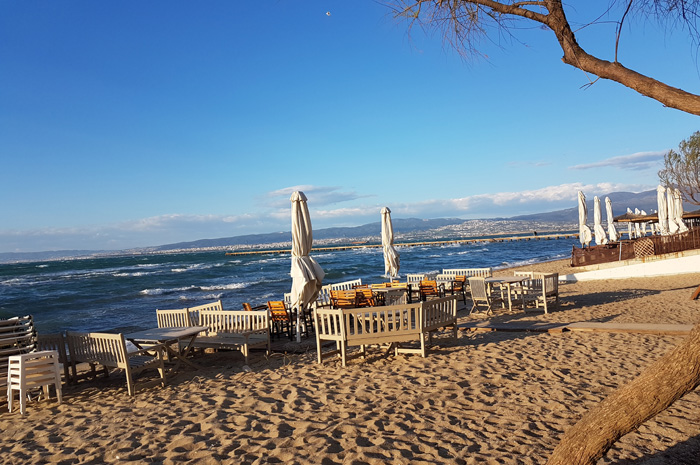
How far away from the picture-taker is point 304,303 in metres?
8.23

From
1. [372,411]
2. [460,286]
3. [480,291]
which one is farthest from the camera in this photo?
[460,286]

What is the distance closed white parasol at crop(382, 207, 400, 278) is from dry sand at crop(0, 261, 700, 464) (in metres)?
5.68

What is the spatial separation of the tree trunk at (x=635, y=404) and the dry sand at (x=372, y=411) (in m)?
1.69

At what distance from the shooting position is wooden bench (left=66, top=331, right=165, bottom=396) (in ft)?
19.9

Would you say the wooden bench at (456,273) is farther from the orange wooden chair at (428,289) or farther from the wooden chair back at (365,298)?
the wooden chair back at (365,298)

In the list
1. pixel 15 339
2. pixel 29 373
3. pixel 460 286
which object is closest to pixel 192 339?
pixel 29 373

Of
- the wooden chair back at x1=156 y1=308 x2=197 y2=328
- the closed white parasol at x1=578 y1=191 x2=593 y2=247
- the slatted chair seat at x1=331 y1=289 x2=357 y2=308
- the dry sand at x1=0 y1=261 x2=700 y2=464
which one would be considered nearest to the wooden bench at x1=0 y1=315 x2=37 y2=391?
the dry sand at x1=0 y1=261 x2=700 y2=464

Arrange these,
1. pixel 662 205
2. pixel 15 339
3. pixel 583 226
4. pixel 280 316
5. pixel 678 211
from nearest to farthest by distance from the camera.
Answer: pixel 15 339 < pixel 280 316 < pixel 662 205 < pixel 583 226 < pixel 678 211

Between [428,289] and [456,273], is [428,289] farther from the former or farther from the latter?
[456,273]

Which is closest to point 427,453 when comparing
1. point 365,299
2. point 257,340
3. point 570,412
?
point 570,412

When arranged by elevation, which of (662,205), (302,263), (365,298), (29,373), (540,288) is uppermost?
(662,205)

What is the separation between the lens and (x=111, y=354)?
6.27 m

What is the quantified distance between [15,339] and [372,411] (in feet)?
15.7

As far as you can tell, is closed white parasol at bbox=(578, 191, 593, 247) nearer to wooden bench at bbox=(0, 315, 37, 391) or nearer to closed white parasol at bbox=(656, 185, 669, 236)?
closed white parasol at bbox=(656, 185, 669, 236)
